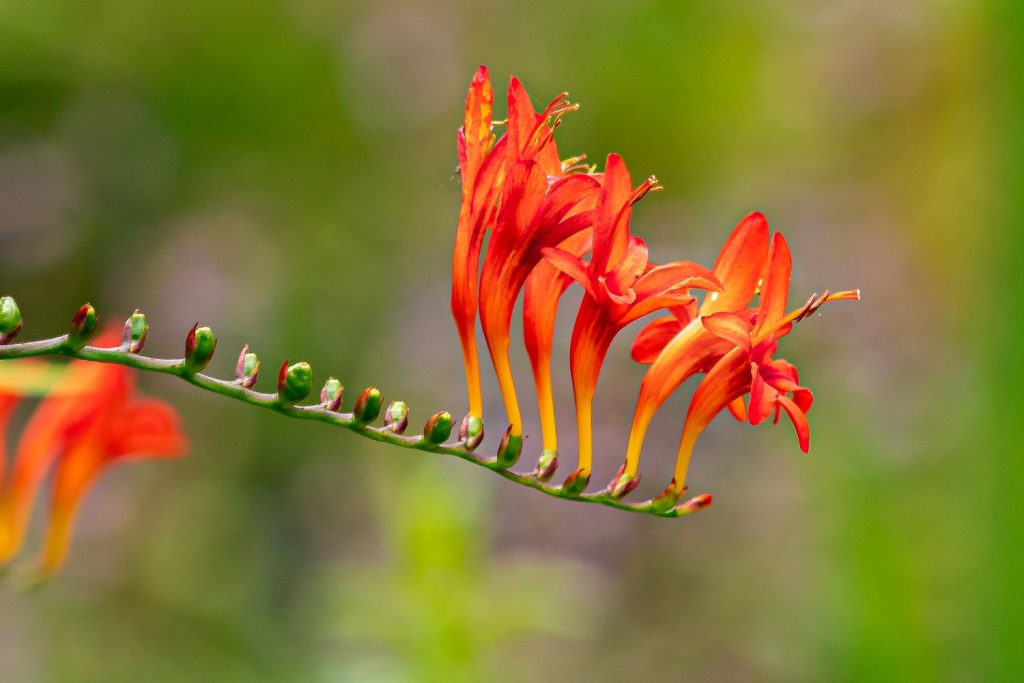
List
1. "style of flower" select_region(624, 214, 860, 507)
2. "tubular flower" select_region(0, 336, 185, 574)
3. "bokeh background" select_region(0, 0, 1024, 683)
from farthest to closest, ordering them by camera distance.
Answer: "bokeh background" select_region(0, 0, 1024, 683) < "tubular flower" select_region(0, 336, 185, 574) < "style of flower" select_region(624, 214, 860, 507)

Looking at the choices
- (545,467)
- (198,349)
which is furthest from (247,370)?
(545,467)

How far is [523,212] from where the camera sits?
1.03m

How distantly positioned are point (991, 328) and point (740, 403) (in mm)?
1235

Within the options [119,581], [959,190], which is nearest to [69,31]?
[119,581]

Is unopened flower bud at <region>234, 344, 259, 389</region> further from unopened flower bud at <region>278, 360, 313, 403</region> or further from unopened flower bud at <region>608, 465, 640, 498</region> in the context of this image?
unopened flower bud at <region>608, 465, 640, 498</region>

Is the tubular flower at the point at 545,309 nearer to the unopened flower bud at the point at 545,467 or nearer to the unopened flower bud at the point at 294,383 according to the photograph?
the unopened flower bud at the point at 545,467

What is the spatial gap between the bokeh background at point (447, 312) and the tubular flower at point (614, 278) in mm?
1431

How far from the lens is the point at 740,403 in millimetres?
1233

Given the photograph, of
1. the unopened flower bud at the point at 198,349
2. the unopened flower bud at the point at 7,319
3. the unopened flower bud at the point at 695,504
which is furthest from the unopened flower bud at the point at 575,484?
the unopened flower bud at the point at 7,319

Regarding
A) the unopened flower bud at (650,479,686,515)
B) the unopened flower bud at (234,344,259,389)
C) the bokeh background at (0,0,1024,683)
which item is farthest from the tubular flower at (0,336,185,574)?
the bokeh background at (0,0,1024,683)

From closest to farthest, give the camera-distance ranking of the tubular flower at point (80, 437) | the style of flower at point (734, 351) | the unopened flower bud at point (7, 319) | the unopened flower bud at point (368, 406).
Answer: the unopened flower bud at point (7, 319)
the unopened flower bud at point (368, 406)
the style of flower at point (734, 351)
the tubular flower at point (80, 437)

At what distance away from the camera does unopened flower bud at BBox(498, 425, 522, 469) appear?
0.98m

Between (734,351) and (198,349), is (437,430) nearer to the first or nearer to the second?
(198,349)

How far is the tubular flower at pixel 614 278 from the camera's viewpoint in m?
1.00
